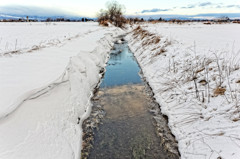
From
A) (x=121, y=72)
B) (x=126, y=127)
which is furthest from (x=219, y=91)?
(x=121, y=72)

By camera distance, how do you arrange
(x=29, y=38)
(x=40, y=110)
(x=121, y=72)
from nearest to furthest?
1. (x=40, y=110)
2. (x=121, y=72)
3. (x=29, y=38)

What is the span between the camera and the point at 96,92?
635cm

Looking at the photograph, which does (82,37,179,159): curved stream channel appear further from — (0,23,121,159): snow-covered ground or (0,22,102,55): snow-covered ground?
(0,22,102,55): snow-covered ground

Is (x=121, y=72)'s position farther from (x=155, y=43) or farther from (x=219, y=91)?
(x=219, y=91)

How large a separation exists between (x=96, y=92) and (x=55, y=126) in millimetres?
3182

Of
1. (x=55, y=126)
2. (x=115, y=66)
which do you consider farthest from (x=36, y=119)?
(x=115, y=66)

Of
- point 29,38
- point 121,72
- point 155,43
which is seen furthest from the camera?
point 29,38

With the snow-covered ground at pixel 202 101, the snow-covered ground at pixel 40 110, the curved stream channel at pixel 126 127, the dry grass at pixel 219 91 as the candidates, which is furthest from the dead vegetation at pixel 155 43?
the snow-covered ground at pixel 40 110

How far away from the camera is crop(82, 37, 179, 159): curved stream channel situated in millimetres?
3459

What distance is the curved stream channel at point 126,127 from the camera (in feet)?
11.3

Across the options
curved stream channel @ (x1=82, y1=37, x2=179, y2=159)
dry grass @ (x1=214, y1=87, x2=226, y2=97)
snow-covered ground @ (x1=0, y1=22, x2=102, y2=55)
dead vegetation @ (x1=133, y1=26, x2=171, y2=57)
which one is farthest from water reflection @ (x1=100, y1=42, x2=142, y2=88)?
dry grass @ (x1=214, y1=87, x2=226, y2=97)

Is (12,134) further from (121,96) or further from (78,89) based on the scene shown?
(121,96)

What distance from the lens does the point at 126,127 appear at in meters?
4.25

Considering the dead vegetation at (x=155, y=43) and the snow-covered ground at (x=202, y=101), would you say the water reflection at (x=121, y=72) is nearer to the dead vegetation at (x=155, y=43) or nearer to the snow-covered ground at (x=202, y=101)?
the snow-covered ground at (x=202, y=101)
